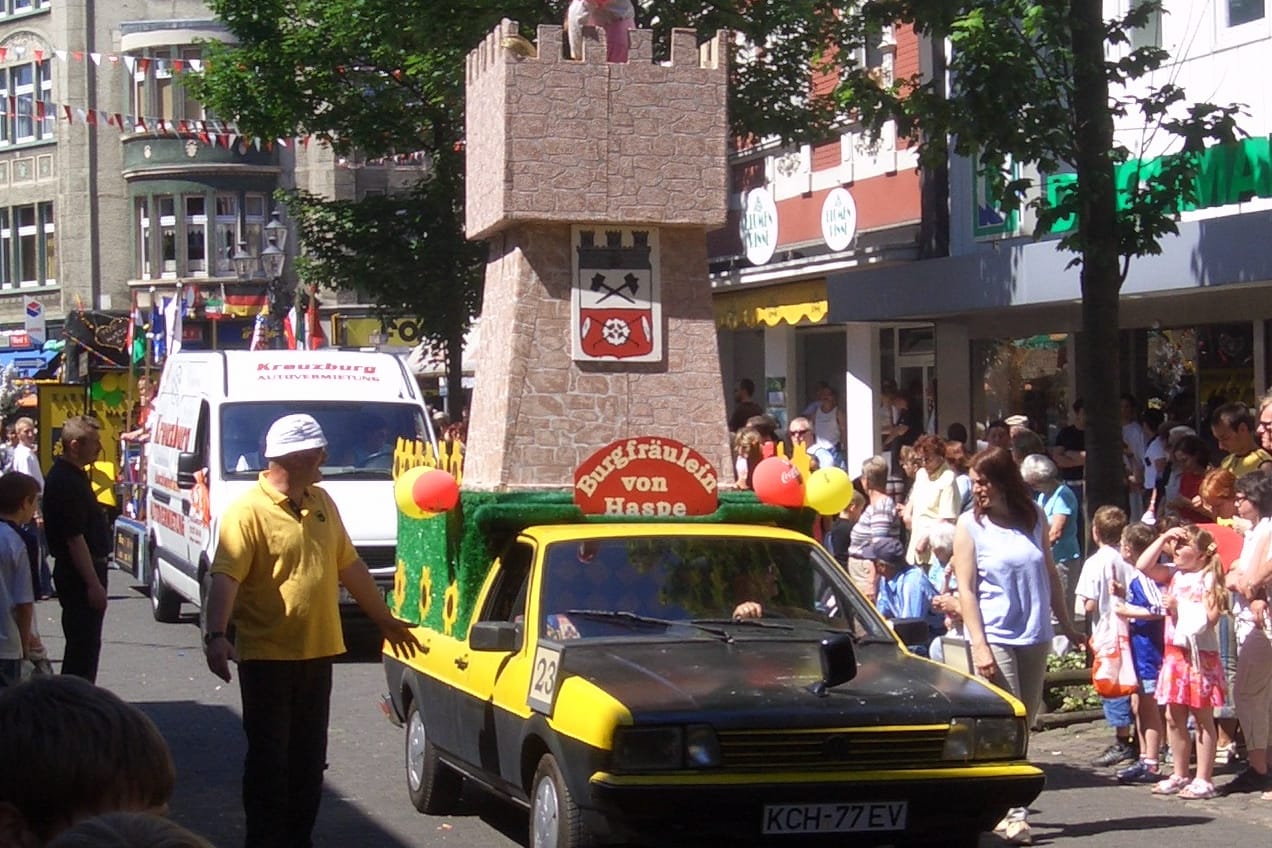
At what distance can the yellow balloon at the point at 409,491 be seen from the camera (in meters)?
9.43

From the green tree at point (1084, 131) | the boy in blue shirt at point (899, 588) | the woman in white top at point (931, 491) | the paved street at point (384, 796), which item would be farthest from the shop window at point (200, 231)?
the boy in blue shirt at point (899, 588)

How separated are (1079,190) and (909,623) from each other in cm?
478

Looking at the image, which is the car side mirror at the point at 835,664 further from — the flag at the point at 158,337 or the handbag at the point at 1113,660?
the flag at the point at 158,337

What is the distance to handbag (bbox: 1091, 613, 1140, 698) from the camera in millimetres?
10039

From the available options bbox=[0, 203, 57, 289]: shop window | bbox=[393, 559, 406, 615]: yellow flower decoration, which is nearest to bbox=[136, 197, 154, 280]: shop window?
bbox=[0, 203, 57, 289]: shop window

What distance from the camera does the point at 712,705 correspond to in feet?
22.1

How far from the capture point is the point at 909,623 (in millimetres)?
7867

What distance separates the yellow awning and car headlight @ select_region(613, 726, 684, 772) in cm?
1620

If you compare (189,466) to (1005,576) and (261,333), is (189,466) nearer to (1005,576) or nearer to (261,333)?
(1005,576)

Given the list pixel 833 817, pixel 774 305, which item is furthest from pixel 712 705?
pixel 774 305

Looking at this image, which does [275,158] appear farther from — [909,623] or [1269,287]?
[909,623]

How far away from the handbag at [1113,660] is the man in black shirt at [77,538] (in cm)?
546

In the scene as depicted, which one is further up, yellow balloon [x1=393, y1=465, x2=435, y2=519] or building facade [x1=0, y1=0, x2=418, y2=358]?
building facade [x1=0, y1=0, x2=418, y2=358]

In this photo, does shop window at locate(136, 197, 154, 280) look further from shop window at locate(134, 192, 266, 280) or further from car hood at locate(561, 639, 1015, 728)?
car hood at locate(561, 639, 1015, 728)
